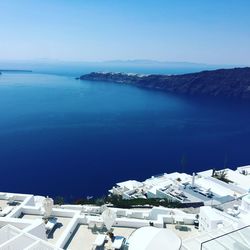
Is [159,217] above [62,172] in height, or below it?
above

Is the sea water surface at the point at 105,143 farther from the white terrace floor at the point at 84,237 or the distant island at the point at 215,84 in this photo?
the distant island at the point at 215,84

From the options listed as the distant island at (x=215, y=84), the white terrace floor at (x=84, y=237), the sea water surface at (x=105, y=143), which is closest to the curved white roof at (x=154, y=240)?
the white terrace floor at (x=84, y=237)

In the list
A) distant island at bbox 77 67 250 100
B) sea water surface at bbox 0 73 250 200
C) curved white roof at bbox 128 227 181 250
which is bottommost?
Answer: sea water surface at bbox 0 73 250 200

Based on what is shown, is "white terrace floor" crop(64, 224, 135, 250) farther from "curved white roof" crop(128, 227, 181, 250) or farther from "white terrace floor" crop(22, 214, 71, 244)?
"curved white roof" crop(128, 227, 181, 250)

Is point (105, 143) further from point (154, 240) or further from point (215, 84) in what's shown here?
point (215, 84)

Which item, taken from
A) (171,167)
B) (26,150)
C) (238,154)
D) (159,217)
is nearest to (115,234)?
(159,217)

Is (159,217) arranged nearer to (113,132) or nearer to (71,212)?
(71,212)

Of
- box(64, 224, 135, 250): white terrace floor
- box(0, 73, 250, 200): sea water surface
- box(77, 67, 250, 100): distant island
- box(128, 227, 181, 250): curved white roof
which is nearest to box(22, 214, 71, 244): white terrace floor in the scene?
box(64, 224, 135, 250): white terrace floor
